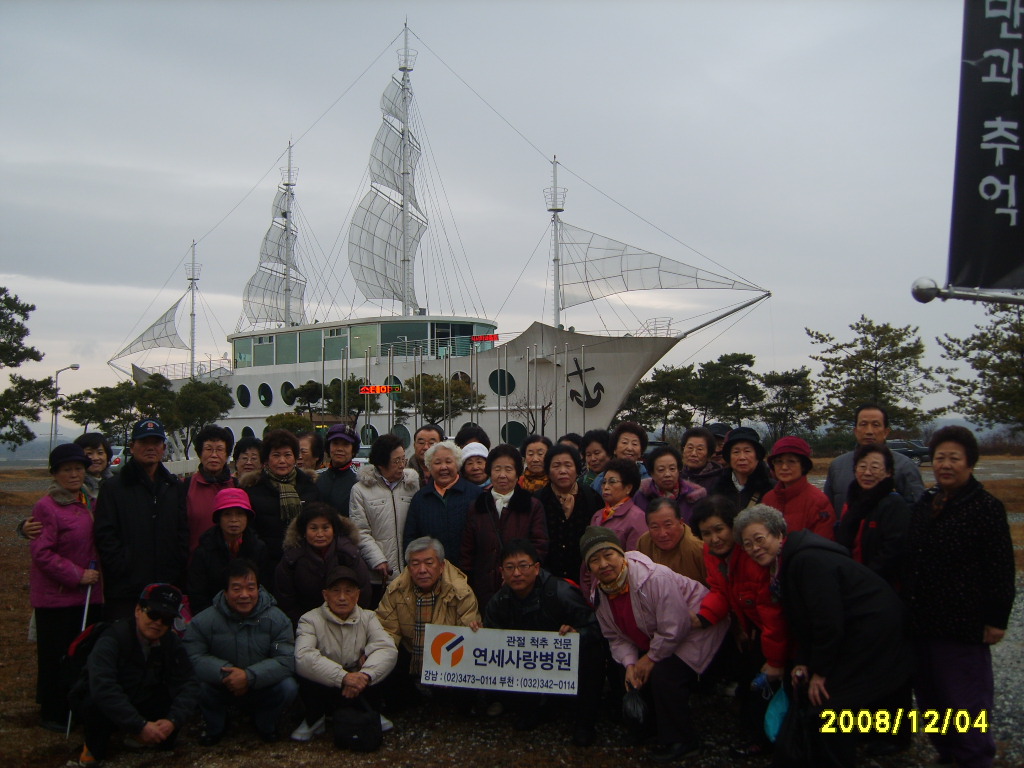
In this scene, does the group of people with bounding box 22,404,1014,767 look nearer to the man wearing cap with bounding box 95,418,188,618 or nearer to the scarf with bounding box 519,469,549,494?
the man wearing cap with bounding box 95,418,188,618

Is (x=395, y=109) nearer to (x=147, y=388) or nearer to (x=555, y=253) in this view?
(x=555, y=253)

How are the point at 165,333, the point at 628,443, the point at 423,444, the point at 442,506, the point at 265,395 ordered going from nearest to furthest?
the point at 442,506 < the point at 628,443 < the point at 423,444 < the point at 265,395 < the point at 165,333

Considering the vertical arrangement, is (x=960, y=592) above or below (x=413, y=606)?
above

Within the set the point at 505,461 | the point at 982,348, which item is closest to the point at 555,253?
the point at 982,348

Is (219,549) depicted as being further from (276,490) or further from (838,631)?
(838,631)

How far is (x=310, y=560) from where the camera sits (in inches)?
183

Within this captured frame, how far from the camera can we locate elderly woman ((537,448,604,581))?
504 centimetres

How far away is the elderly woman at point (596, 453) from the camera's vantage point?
6.04 m

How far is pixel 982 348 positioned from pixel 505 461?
62.3 ft

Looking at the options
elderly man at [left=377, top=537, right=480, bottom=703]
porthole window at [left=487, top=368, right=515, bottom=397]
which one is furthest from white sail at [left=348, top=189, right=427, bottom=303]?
elderly man at [left=377, top=537, right=480, bottom=703]

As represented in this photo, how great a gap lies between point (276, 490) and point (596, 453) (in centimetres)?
237

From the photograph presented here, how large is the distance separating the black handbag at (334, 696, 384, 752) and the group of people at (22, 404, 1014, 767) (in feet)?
0.21

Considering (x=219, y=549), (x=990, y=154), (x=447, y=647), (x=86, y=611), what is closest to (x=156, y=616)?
(x=219, y=549)
